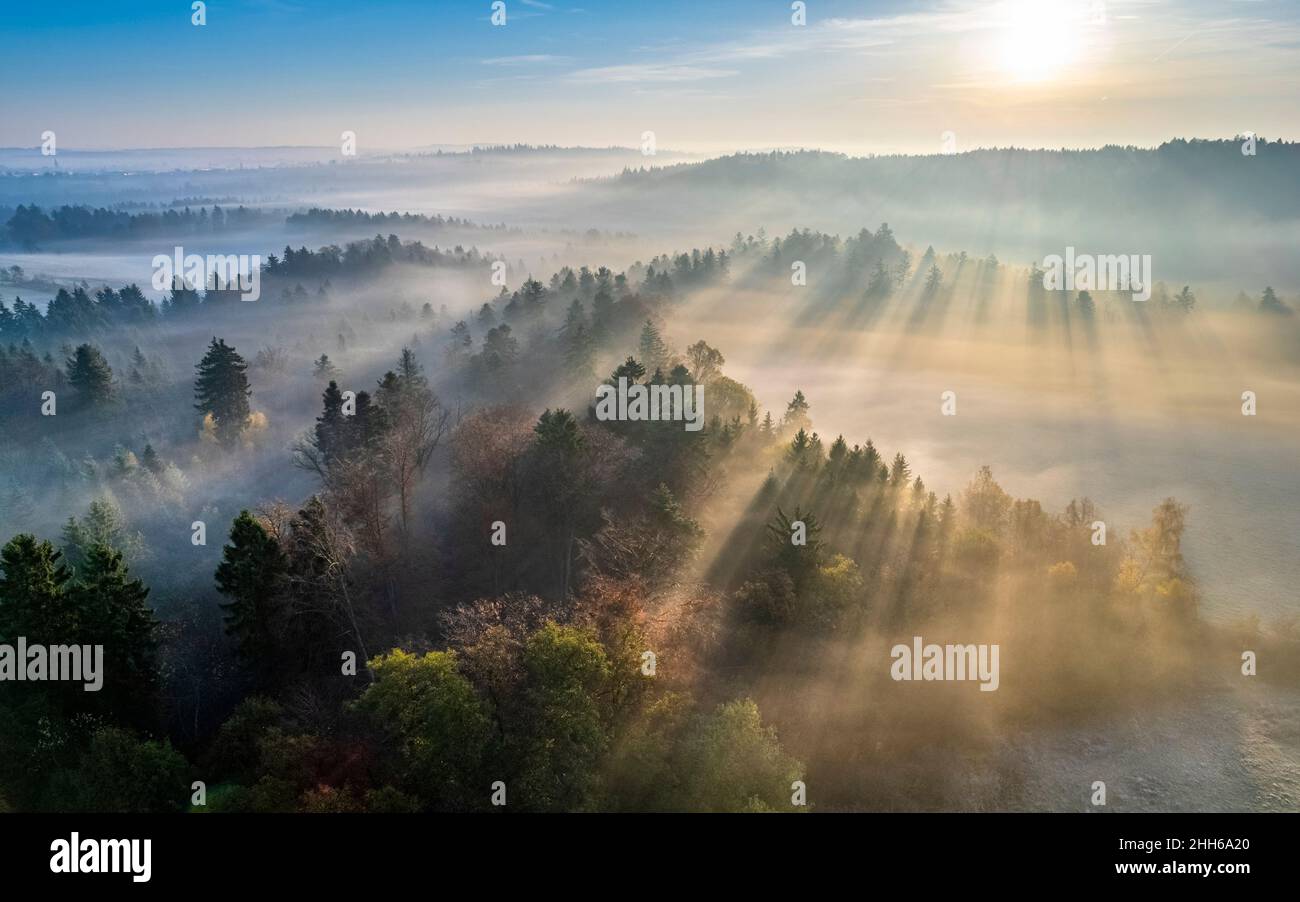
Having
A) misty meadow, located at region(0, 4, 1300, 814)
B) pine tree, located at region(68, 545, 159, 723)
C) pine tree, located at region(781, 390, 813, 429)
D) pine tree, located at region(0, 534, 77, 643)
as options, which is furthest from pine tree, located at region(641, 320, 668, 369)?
pine tree, located at region(0, 534, 77, 643)

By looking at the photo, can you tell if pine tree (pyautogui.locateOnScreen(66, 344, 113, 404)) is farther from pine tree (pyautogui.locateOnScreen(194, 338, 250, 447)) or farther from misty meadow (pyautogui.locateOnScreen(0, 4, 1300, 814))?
pine tree (pyautogui.locateOnScreen(194, 338, 250, 447))

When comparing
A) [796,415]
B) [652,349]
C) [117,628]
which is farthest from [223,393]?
[796,415]

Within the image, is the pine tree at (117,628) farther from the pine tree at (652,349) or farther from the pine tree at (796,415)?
the pine tree at (796,415)

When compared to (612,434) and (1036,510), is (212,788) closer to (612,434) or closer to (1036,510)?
(612,434)

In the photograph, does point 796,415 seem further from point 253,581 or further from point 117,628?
point 117,628

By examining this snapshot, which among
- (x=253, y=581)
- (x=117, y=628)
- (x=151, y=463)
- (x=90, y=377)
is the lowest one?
(x=117, y=628)
